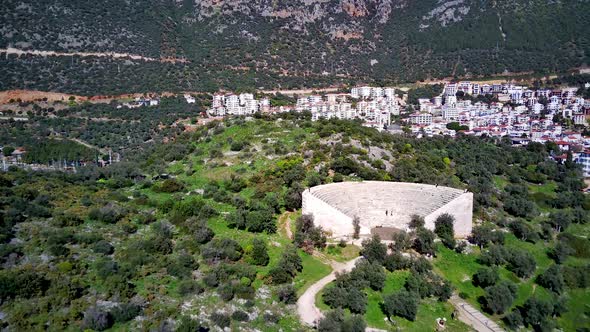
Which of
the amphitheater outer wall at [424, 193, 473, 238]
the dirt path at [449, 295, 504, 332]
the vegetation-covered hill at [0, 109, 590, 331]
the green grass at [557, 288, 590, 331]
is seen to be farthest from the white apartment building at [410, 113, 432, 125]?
the dirt path at [449, 295, 504, 332]

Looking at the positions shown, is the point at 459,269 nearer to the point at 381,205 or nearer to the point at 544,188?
the point at 381,205

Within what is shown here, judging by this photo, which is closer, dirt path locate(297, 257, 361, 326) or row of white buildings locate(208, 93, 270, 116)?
dirt path locate(297, 257, 361, 326)

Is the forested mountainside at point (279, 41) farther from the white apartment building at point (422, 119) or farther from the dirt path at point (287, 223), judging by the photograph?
the dirt path at point (287, 223)

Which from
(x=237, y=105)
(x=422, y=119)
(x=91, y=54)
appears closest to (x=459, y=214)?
(x=237, y=105)

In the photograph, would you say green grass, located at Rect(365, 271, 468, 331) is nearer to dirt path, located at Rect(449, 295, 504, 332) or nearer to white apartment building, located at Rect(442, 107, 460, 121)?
dirt path, located at Rect(449, 295, 504, 332)

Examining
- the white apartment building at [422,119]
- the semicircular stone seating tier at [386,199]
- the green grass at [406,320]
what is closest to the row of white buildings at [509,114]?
the white apartment building at [422,119]
